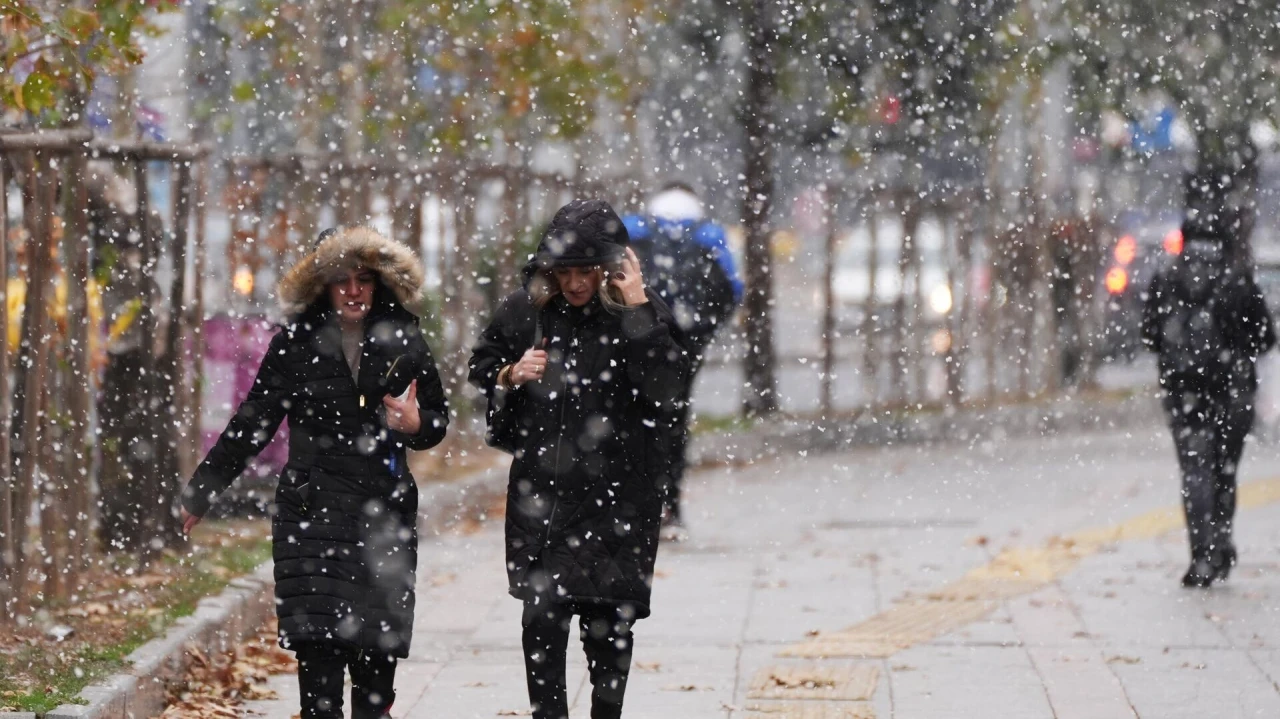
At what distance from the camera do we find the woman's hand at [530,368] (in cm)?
571

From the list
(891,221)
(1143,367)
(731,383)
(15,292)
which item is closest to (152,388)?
(15,292)

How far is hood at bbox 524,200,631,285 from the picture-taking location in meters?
5.64

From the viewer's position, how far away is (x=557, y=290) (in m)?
5.84

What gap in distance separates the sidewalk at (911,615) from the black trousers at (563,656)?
3.24 feet

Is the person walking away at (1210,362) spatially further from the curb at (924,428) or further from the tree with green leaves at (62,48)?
the curb at (924,428)

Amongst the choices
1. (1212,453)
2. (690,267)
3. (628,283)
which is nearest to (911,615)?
(1212,453)

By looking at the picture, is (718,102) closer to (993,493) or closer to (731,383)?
(731,383)

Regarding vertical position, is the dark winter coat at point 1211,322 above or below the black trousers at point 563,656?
above

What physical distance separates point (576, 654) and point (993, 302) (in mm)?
11286

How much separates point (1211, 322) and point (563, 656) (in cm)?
455

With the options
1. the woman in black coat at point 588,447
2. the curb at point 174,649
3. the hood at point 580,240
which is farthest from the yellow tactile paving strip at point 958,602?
the curb at point 174,649

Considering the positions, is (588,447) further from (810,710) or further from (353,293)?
(810,710)

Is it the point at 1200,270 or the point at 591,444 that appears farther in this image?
the point at 1200,270

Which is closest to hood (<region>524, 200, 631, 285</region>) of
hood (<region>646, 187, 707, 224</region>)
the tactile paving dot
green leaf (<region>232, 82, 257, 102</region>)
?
the tactile paving dot
